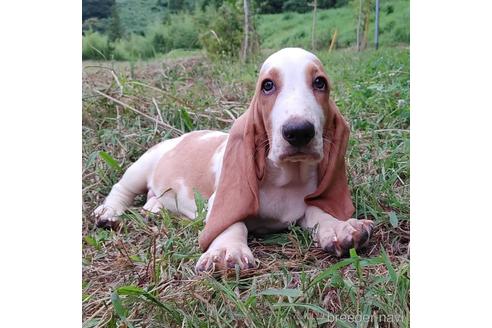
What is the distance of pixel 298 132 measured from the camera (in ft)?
5.04

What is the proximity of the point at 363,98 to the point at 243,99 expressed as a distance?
0.60m

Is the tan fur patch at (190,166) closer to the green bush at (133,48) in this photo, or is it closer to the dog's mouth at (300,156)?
the green bush at (133,48)

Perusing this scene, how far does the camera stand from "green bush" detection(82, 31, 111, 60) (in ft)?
6.26

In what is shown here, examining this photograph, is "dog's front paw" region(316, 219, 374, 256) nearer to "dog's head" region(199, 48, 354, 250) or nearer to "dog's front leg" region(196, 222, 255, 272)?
"dog's head" region(199, 48, 354, 250)

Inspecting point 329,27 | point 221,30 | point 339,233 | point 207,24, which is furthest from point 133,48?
point 339,233

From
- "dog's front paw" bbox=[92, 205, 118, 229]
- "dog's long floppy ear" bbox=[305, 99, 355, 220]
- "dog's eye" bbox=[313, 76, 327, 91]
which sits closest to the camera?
"dog's eye" bbox=[313, 76, 327, 91]

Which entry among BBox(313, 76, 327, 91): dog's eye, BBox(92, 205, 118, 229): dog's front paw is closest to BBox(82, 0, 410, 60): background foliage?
BBox(313, 76, 327, 91): dog's eye

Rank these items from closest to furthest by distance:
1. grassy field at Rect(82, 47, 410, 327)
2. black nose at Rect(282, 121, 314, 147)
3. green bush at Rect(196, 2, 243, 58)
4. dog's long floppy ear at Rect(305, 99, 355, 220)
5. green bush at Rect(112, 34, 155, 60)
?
grassy field at Rect(82, 47, 410, 327)
black nose at Rect(282, 121, 314, 147)
dog's long floppy ear at Rect(305, 99, 355, 220)
green bush at Rect(112, 34, 155, 60)
green bush at Rect(196, 2, 243, 58)

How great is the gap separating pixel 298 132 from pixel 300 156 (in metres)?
0.08

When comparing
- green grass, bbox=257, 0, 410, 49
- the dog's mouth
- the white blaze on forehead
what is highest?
green grass, bbox=257, 0, 410, 49

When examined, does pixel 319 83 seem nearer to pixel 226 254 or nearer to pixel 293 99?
pixel 293 99

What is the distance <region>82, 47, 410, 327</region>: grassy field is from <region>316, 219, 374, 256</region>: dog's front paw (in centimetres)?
3

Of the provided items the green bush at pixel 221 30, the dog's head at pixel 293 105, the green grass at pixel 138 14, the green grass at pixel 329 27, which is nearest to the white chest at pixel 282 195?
the dog's head at pixel 293 105
